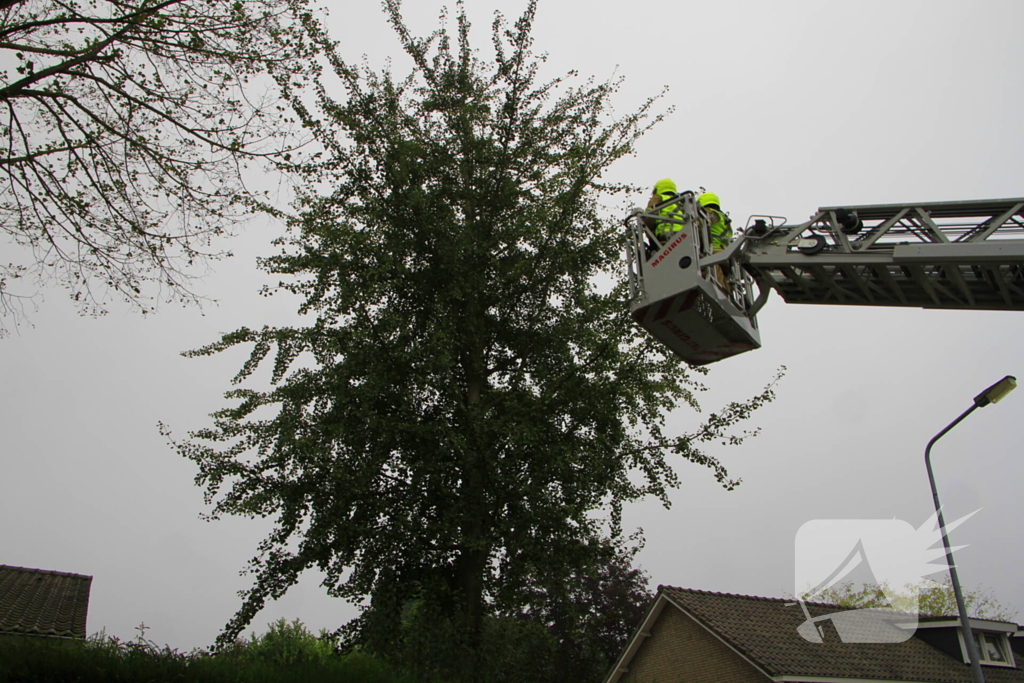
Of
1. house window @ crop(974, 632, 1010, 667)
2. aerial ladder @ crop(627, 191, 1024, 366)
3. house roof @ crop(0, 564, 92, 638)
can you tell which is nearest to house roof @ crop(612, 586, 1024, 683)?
house window @ crop(974, 632, 1010, 667)

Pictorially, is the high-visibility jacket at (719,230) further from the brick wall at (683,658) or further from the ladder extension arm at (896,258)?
the brick wall at (683,658)

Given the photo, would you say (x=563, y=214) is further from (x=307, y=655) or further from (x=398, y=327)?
(x=307, y=655)

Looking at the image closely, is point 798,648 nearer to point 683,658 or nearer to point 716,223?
point 683,658

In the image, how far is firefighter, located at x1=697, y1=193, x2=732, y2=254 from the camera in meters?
8.20

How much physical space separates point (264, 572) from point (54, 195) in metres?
5.89

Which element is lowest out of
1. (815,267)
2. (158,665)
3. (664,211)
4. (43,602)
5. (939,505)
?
(158,665)

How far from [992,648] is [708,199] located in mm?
23803

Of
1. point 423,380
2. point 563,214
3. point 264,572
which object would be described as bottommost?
point 264,572

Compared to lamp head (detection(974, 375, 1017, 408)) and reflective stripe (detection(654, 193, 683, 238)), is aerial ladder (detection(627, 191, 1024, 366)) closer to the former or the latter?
reflective stripe (detection(654, 193, 683, 238))

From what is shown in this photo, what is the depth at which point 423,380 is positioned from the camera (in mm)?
11969

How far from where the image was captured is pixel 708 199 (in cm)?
843

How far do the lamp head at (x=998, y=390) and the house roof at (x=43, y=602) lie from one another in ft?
60.2

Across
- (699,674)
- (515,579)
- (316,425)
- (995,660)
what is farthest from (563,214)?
(995,660)

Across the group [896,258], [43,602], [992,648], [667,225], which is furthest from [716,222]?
[992,648]
